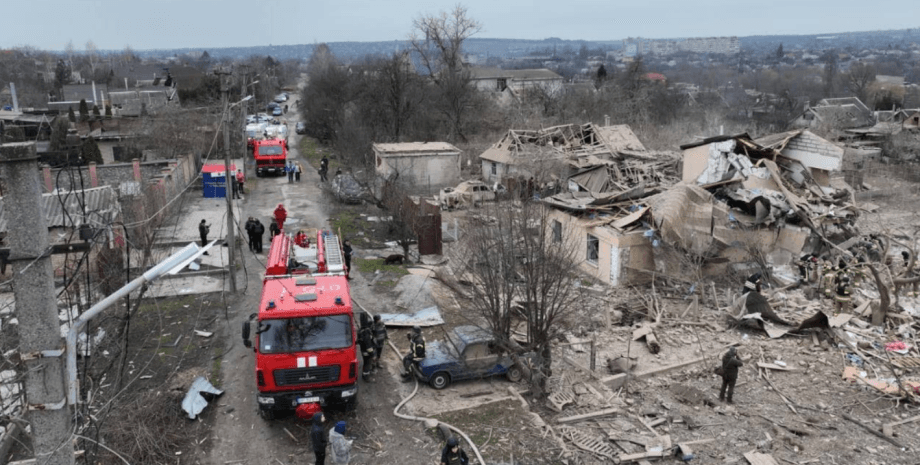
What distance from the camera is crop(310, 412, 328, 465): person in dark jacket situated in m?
10.6

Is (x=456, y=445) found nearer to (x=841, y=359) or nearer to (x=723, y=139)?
(x=841, y=359)

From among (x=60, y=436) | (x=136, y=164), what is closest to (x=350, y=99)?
(x=136, y=164)

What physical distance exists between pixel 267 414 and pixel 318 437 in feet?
7.25

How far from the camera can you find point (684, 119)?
224ft

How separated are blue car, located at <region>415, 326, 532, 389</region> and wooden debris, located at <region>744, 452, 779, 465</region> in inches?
173

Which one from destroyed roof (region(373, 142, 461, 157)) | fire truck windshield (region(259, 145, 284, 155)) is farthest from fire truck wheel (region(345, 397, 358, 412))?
fire truck windshield (region(259, 145, 284, 155))

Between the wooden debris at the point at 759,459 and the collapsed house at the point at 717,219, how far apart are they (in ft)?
29.5

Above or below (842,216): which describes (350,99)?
above

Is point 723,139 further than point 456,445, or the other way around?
point 723,139

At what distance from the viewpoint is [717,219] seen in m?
22.2

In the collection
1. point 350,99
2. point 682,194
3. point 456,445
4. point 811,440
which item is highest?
point 350,99

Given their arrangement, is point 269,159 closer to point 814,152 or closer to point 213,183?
point 213,183

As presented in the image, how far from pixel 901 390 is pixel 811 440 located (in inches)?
127

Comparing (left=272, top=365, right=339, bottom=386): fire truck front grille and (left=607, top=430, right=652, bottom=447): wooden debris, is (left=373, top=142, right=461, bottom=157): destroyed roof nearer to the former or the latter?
(left=272, top=365, right=339, bottom=386): fire truck front grille
